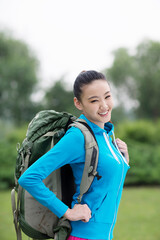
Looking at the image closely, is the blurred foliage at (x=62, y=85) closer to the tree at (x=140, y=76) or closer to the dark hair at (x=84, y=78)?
the tree at (x=140, y=76)

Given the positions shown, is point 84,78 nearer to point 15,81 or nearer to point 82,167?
point 82,167

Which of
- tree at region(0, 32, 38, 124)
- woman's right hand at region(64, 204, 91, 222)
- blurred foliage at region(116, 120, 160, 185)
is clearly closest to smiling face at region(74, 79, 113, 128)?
woman's right hand at region(64, 204, 91, 222)

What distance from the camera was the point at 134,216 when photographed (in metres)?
5.50

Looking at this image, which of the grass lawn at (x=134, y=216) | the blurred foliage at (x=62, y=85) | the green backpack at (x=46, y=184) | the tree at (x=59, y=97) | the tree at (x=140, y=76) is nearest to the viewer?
the green backpack at (x=46, y=184)

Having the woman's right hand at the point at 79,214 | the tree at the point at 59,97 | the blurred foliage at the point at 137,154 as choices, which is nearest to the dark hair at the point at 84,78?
the woman's right hand at the point at 79,214

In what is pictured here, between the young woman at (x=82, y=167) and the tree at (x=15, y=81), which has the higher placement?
the tree at (x=15, y=81)

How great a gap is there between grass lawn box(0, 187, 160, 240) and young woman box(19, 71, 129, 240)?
3174mm

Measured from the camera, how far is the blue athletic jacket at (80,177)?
Result: 1271 millimetres

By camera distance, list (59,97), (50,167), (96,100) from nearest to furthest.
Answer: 1. (50,167)
2. (96,100)
3. (59,97)

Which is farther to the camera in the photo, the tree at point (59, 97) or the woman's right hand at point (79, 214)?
the tree at point (59, 97)

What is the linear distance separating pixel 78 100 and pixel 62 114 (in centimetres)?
14

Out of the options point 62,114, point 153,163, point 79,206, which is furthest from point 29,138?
point 153,163

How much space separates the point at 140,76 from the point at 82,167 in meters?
18.1

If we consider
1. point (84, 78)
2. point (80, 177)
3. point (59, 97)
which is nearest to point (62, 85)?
point (59, 97)
